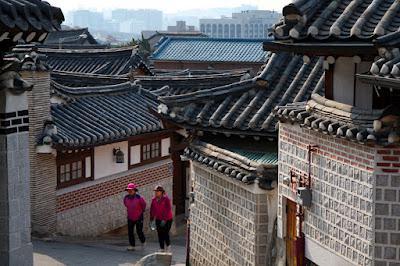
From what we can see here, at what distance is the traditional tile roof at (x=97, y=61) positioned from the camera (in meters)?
34.3

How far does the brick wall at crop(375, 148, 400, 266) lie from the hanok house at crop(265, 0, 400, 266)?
12 millimetres

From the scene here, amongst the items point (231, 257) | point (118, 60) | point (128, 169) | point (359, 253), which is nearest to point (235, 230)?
point (231, 257)

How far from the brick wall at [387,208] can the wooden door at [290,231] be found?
8.33 feet

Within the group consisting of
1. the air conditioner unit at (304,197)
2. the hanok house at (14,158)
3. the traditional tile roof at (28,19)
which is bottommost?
the air conditioner unit at (304,197)

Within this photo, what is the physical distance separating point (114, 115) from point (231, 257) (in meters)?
10.8

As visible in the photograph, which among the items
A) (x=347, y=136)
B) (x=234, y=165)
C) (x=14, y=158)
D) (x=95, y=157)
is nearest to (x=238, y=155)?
(x=234, y=165)

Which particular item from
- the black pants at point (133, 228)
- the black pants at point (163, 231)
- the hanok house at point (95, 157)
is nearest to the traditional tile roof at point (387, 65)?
the black pants at point (163, 231)

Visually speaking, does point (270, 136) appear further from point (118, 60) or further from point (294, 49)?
point (118, 60)

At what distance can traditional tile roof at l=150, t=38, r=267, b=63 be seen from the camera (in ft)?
179

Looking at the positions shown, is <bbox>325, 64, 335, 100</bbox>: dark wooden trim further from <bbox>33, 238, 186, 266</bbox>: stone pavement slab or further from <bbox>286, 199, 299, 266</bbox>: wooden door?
<bbox>33, 238, 186, 266</bbox>: stone pavement slab

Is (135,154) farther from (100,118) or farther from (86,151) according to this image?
(86,151)

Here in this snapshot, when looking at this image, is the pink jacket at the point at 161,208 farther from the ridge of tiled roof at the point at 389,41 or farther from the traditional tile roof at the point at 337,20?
the ridge of tiled roof at the point at 389,41

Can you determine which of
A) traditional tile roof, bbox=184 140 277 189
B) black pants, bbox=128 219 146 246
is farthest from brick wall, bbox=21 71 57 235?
traditional tile roof, bbox=184 140 277 189

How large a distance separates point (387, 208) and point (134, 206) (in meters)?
9.65
